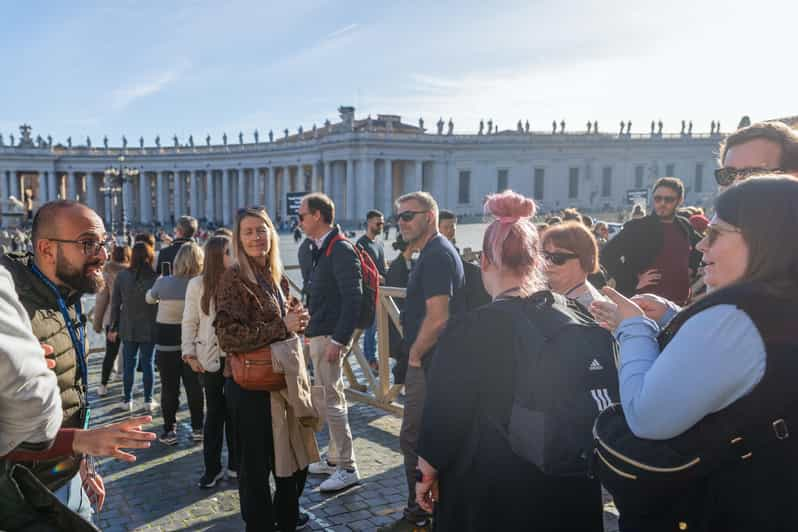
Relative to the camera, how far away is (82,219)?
301 centimetres

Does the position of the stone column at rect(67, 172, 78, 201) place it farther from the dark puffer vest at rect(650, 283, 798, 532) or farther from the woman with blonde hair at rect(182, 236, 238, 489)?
the dark puffer vest at rect(650, 283, 798, 532)

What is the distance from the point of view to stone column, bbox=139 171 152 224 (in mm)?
81750

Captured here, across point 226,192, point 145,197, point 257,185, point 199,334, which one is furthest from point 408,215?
point 145,197

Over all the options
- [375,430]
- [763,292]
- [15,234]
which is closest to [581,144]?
[15,234]

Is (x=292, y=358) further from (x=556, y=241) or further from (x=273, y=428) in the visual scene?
(x=556, y=241)

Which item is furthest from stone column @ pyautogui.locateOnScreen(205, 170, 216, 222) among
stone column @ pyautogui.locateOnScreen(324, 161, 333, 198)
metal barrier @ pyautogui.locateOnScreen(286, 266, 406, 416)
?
metal barrier @ pyautogui.locateOnScreen(286, 266, 406, 416)

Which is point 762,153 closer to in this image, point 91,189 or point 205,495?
point 205,495

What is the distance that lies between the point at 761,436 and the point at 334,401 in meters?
4.14

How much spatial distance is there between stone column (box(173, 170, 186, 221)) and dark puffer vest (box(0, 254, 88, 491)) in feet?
266

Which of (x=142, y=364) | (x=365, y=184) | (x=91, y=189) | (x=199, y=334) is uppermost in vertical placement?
(x=365, y=184)

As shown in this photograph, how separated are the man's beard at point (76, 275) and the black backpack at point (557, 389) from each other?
1.96 metres

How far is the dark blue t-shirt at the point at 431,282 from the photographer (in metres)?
4.34

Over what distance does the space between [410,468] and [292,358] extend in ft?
3.81

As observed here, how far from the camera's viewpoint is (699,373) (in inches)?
72.2
